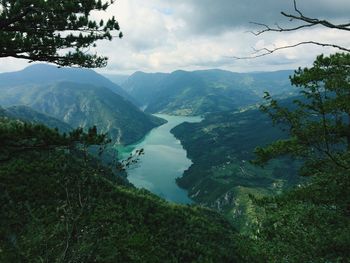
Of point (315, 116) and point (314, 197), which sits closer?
point (314, 197)

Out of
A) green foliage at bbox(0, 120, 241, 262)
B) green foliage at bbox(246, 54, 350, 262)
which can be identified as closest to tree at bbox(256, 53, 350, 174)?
green foliage at bbox(246, 54, 350, 262)

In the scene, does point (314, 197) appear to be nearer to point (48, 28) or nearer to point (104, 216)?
point (48, 28)

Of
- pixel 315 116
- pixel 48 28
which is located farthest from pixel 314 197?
pixel 48 28

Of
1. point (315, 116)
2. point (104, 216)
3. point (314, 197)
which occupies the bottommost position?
point (104, 216)

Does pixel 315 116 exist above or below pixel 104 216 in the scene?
above

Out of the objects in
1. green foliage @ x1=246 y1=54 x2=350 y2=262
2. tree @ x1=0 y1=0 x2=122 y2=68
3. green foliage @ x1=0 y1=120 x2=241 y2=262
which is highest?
tree @ x1=0 y1=0 x2=122 y2=68

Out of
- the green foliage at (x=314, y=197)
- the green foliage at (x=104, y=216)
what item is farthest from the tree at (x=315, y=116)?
the green foliage at (x=104, y=216)

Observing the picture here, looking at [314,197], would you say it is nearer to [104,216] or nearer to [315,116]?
[315,116]

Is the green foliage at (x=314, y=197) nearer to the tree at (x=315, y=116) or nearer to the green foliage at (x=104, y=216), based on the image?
the tree at (x=315, y=116)

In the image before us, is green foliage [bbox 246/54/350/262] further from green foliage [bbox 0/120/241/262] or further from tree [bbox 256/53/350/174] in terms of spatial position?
green foliage [bbox 0/120/241/262]

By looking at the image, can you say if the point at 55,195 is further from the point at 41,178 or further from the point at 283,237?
the point at 283,237

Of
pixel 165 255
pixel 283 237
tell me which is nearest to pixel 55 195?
pixel 165 255
